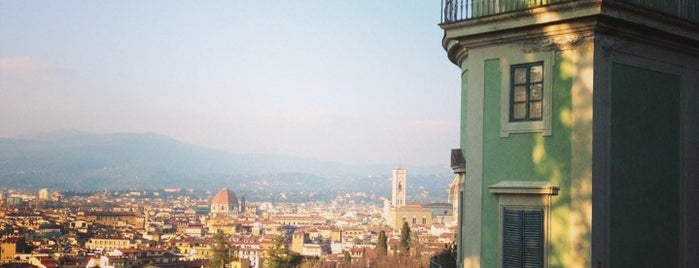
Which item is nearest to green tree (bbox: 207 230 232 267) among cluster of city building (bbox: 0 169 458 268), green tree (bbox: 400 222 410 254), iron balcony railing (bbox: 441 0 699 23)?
cluster of city building (bbox: 0 169 458 268)

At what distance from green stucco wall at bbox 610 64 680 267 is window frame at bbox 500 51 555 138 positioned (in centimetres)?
53

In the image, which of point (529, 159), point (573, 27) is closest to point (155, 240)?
point (529, 159)

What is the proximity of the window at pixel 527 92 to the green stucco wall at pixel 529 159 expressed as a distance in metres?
0.14

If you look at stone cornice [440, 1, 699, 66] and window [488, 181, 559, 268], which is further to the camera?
window [488, 181, 559, 268]

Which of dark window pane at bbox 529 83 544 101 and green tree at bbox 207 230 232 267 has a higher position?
dark window pane at bbox 529 83 544 101

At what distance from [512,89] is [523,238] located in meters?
1.32

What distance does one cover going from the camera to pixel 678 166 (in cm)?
834

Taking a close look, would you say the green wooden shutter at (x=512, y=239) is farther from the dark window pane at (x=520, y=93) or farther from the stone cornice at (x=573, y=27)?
the stone cornice at (x=573, y=27)

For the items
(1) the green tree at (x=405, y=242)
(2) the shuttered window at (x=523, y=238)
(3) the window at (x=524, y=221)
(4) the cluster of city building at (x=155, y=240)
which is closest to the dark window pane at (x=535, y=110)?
(3) the window at (x=524, y=221)

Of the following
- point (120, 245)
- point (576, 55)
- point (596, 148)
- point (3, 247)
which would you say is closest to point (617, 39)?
point (576, 55)

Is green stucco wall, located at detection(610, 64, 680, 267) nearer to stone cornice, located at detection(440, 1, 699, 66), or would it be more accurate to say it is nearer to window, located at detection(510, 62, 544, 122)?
stone cornice, located at detection(440, 1, 699, 66)

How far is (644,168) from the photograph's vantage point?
315 inches

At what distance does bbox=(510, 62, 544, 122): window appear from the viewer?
26.0 feet

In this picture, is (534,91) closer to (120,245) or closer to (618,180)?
(618,180)
